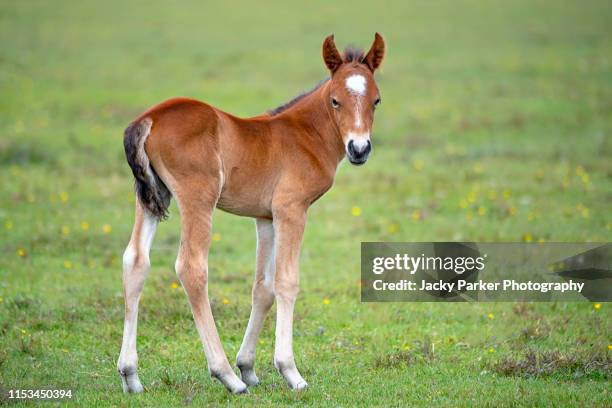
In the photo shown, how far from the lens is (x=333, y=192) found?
15438mm

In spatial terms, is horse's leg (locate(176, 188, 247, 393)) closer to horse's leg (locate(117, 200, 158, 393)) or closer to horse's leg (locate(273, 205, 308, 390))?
horse's leg (locate(117, 200, 158, 393))

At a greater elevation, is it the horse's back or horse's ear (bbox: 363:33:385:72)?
horse's ear (bbox: 363:33:385:72)

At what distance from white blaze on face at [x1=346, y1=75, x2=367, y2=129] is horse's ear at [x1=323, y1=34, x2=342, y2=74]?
29 centimetres

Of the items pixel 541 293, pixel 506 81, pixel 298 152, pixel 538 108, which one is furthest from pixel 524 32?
pixel 298 152

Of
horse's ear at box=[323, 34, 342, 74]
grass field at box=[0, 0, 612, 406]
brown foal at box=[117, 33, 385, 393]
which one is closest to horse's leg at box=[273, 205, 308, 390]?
brown foal at box=[117, 33, 385, 393]

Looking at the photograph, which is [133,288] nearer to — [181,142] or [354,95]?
[181,142]

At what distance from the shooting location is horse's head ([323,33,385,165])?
6574 mm

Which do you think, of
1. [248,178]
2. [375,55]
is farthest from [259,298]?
[375,55]

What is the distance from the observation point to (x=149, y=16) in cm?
3231

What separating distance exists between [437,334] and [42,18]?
86.6 ft

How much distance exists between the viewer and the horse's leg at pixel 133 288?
6465 mm

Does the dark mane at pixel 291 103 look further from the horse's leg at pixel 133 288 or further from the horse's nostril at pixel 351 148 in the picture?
the horse's leg at pixel 133 288

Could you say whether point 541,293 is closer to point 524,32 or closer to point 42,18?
point 524,32

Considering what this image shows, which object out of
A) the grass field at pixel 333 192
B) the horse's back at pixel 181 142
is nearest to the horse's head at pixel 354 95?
the horse's back at pixel 181 142
